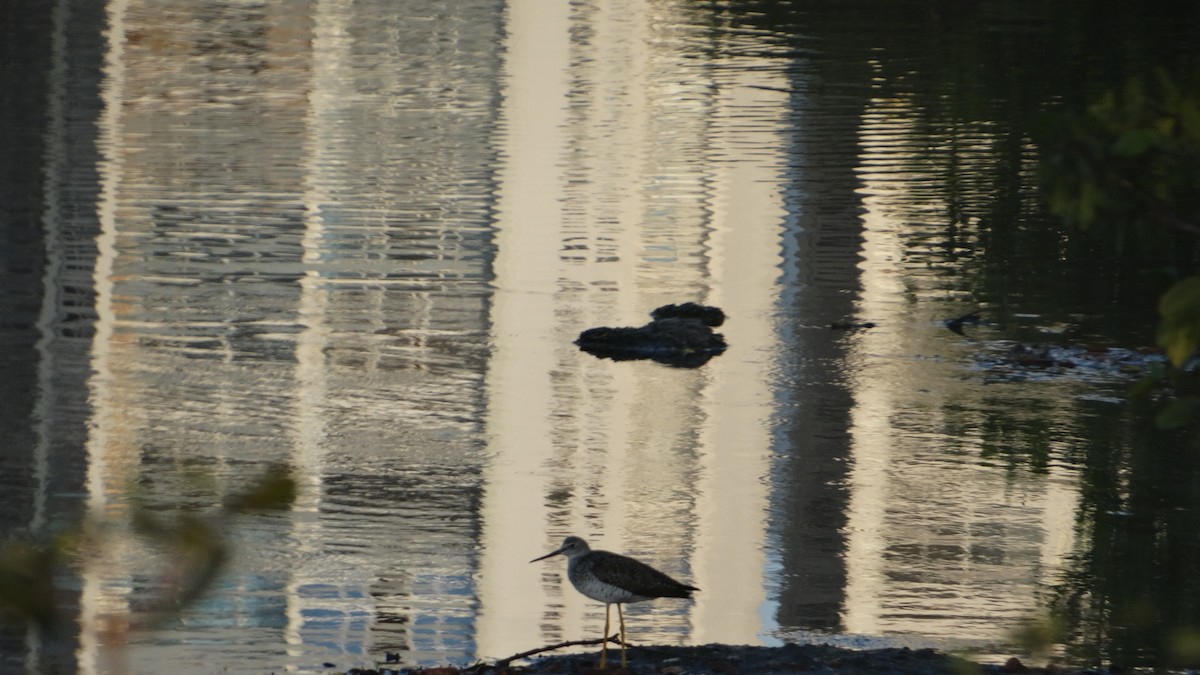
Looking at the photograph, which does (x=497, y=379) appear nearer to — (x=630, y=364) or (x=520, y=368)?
(x=520, y=368)

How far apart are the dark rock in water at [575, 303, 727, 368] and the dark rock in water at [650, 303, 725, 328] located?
0.39 meters

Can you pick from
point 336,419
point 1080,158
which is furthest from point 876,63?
point 1080,158

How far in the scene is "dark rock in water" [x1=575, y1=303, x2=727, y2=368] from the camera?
468 inches

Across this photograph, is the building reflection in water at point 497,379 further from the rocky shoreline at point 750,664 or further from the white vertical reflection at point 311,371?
the rocky shoreline at point 750,664

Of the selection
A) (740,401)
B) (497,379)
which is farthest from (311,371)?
(740,401)

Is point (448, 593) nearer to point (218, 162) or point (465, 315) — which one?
point (465, 315)

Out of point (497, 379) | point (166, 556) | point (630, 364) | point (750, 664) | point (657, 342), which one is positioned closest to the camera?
point (166, 556)

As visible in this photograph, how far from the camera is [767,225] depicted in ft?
51.5

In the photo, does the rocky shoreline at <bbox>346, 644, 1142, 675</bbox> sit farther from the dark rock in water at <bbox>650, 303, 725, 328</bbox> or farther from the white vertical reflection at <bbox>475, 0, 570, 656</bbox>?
the dark rock in water at <bbox>650, 303, 725, 328</bbox>

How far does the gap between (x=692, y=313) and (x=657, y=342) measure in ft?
2.29

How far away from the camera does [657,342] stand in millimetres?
11938

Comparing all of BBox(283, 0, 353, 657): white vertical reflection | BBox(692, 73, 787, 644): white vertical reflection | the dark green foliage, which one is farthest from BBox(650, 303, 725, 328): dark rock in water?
the dark green foliage

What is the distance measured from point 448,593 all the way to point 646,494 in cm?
173

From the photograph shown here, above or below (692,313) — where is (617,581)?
below
